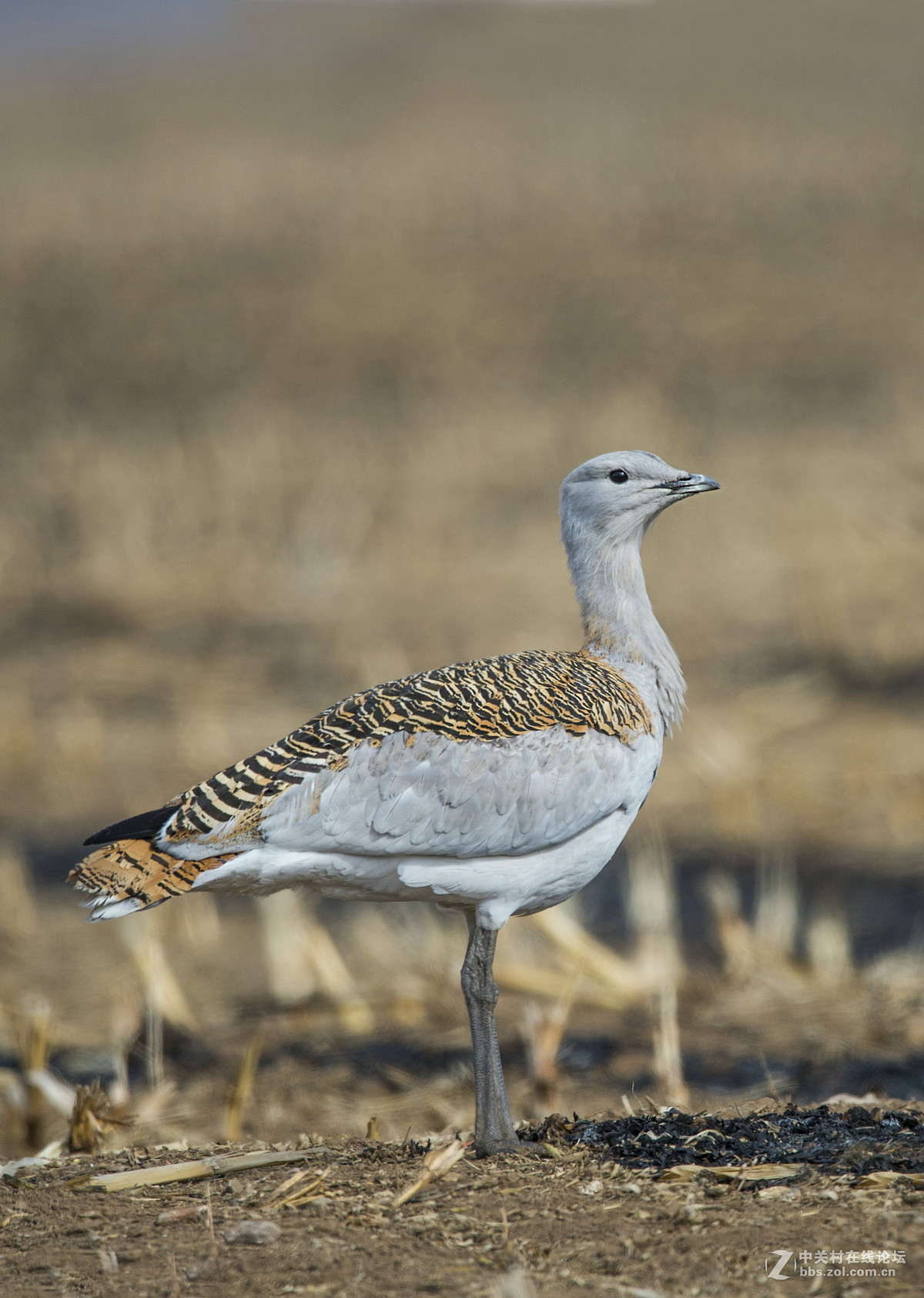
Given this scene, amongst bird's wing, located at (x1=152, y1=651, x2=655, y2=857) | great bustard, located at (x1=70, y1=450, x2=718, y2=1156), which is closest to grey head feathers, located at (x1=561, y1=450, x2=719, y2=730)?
great bustard, located at (x1=70, y1=450, x2=718, y2=1156)

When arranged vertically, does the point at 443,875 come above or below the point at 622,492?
below

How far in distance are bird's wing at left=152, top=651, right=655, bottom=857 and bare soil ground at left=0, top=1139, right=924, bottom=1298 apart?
3.25 ft

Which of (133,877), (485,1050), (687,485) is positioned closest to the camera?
(133,877)

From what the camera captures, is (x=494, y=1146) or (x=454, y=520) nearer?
(x=494, y=1146)

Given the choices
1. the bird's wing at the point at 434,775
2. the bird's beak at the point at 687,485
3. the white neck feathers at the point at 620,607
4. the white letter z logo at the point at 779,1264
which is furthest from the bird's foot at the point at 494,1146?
the bird's beak at the point at 687,485

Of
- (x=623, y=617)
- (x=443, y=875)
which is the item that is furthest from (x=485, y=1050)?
(x=623, y=617)

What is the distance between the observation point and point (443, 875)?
4281 millimetres

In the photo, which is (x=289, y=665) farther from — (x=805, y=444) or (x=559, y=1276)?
A: (x=559, y=1276)

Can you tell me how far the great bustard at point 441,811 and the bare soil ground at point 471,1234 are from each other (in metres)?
0.48

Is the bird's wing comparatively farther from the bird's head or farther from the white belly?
the bird's head

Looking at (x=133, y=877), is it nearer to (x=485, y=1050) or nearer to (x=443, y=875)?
(x=443, y=875)

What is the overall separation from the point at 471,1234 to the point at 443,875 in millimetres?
1076

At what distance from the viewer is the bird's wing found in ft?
13.8

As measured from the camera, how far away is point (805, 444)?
1794cm
